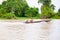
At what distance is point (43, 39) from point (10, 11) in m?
16.5

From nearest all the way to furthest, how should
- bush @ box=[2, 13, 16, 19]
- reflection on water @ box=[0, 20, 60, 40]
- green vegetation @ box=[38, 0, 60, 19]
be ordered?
1. reflection on water @ box=[0, 20, 60, 40]
2. bush @ box=[2, 13, 16, 19]
3. green vegetation @ box=[38, 0, 60, 19]

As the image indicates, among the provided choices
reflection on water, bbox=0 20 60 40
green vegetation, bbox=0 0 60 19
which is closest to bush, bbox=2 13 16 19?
green vegetation, bbox=0 0 60 19

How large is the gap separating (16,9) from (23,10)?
3.61 ft

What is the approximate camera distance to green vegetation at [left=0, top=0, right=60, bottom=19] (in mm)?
21781

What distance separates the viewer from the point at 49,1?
22.5 metres

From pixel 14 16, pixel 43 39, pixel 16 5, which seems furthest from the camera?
pixel 16 5

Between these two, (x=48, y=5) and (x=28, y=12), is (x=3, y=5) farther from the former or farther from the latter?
(x=48, y=5)

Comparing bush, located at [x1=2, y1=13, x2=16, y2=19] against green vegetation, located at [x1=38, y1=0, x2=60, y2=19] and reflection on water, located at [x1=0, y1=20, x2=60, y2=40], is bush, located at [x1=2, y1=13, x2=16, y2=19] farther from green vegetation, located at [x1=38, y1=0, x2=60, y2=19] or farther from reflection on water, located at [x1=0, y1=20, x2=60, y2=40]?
reflection on water, located at [x1=0, y1=20, x2=60, y2=40]

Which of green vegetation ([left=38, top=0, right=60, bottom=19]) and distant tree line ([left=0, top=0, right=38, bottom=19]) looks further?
green vegetation ([left=38, top=0, right=60, bottom=19])

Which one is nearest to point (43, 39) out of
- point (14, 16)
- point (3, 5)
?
point (14, 16)

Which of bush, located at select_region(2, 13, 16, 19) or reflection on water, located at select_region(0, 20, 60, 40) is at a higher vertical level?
reflection on water, located at select_region(0, 20, 60, 40)

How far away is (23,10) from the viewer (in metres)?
23.4

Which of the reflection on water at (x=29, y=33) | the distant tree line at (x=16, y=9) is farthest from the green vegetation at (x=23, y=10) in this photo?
the reflection on water at (x=29, y=33)

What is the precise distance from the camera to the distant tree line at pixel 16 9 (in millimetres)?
21644
